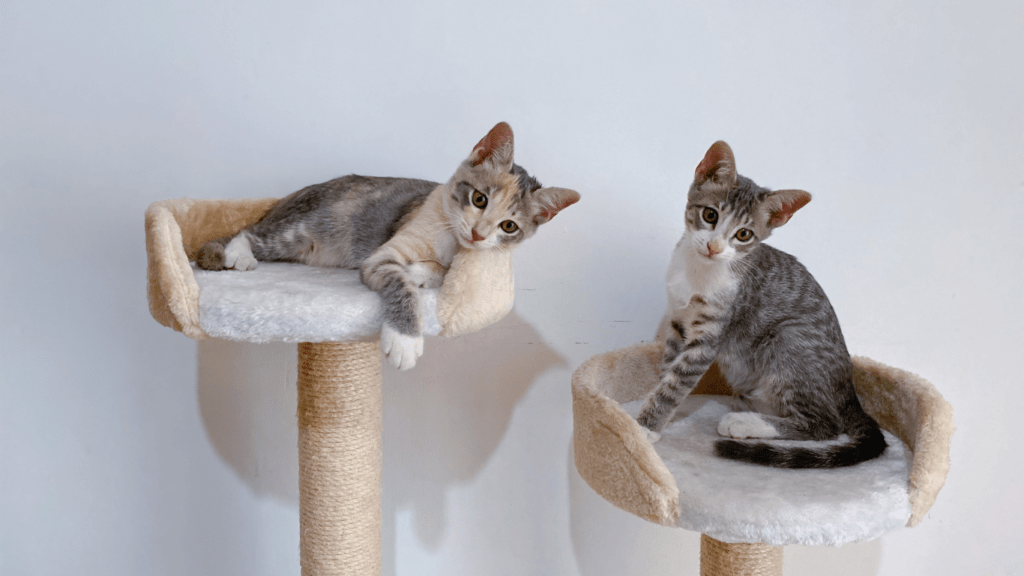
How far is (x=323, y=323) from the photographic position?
0.98m

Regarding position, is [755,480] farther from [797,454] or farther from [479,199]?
[479,199]

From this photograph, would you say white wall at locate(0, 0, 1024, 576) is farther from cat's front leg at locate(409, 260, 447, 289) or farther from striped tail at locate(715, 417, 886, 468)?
striped tail at locate(715, 417, 886, 468)

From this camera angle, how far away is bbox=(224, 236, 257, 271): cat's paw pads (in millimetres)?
1213

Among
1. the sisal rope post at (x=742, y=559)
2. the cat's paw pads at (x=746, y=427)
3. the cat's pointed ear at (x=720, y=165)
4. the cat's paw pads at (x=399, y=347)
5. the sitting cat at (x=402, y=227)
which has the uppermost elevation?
the cat's pointed ear at (x=720, y=165)

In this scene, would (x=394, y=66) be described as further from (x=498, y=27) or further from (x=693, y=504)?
(x=693, y=504)

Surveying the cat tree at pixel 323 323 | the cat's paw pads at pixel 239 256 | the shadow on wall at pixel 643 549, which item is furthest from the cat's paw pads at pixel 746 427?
the cat's paw pads at pixel 239 256

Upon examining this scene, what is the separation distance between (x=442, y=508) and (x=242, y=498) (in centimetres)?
47

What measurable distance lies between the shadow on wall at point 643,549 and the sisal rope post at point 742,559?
49 cm

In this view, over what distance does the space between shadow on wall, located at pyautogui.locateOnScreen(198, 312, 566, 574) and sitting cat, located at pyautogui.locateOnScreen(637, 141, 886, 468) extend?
1.43ft

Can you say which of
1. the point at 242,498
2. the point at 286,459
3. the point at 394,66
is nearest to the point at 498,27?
the point at 394,66

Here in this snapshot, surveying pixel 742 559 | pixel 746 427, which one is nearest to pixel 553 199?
pixel 746 427

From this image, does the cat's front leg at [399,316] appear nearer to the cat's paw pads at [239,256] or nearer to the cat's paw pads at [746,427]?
the cat's paw pads at [239,256]

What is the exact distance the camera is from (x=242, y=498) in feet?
5.37

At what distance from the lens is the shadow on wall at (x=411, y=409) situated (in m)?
1.59
